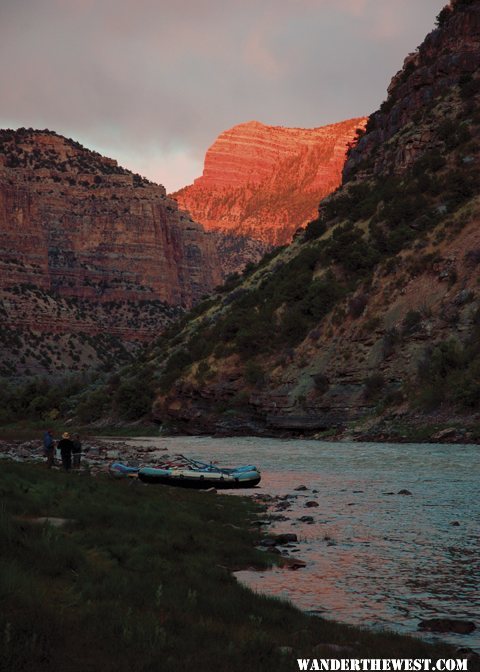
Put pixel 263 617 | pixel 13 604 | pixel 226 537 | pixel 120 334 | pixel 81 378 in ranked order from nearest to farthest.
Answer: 1. pixel 13 604
2. pixel 263 617
3. pixel 226 537
4. pixel 81 378
5. pixel 120 334

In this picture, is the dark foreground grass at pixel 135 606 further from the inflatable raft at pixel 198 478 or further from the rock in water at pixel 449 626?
the inflatable raft at pixel 198 478

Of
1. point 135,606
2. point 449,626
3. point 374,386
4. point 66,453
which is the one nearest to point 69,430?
point 374,386

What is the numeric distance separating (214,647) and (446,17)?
85.4 meters

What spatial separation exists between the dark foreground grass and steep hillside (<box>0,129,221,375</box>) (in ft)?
443

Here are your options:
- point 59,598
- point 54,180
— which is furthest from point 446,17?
point 54,180

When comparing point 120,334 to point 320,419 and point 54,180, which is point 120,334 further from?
point 320,419

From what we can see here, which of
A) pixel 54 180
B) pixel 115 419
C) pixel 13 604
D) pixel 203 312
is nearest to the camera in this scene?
pixel 13 604

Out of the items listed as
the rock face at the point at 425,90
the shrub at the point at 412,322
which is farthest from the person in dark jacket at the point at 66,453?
the rock face at the point at 425,90

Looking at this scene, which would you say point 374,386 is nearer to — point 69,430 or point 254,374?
point 254,374

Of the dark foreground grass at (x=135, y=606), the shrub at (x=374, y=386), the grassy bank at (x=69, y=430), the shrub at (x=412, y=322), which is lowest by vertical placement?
the grassy bank at (x=69, y=430)

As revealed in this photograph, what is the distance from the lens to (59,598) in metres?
9.55

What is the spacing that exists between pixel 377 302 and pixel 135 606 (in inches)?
2028

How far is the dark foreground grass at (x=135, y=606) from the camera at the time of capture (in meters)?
7.96

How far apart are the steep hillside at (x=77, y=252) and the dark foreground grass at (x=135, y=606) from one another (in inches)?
5311
